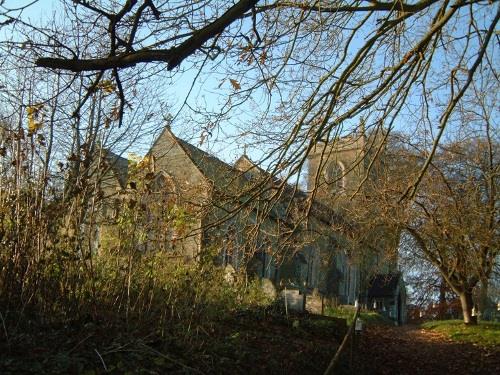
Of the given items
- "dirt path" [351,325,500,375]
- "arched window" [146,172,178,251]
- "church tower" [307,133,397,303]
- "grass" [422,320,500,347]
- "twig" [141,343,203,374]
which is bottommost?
"dirt path" [351,325,500,375]

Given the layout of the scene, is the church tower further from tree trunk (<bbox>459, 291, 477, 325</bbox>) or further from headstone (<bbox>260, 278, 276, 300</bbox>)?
tree trunk (<bbox>459, 291, 477, 325</bbox>)

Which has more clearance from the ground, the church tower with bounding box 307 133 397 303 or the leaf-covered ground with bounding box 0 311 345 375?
the church tower with bounding box 307 133 397 303

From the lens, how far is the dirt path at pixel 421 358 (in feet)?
33.9

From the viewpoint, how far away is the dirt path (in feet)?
33.9

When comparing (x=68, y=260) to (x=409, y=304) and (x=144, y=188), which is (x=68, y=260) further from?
(x=409, y=304)

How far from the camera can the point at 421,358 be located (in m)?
12.5

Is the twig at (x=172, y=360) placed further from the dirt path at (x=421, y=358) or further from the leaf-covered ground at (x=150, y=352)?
the dirt path at (x=421, y=358)

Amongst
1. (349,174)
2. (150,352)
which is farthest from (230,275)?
(150,352)

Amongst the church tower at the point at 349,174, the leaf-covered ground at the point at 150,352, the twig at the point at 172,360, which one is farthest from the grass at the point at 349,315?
the twig at the point at 172,360

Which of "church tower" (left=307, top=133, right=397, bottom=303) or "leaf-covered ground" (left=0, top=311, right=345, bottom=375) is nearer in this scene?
"leaf-covered ground" (left=0, top=311, right=345, bottom=375)

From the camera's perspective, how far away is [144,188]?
21.0ft

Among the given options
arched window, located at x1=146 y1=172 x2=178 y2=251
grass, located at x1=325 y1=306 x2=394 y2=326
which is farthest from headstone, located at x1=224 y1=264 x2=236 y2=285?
grass, located at x1=325 y1=306 x2=394 y2=326

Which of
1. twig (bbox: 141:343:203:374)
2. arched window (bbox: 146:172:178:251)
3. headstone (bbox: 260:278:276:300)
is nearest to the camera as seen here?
twig (bbox: 141:343:203:374)

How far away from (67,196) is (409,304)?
Answer: 41735 millimetres
